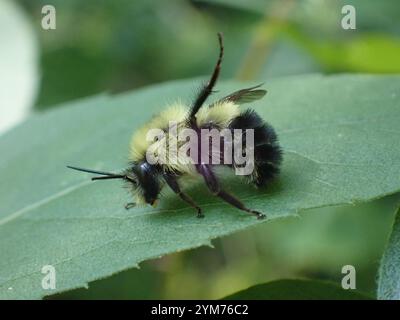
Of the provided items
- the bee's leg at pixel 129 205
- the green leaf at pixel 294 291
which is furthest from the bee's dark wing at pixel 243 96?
the green leaf at pixel 294 291

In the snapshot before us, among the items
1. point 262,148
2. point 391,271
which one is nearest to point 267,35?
point 262,148

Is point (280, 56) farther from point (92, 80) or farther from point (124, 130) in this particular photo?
point (124, 130)

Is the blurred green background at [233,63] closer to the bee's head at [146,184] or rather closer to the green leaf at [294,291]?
the green leaf at [294,291]

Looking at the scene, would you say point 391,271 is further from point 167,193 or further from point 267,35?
point 267,35

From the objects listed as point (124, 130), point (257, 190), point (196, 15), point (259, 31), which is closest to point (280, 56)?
point (259, 31)

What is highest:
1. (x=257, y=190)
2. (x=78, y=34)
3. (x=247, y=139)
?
(x=78, y=34)

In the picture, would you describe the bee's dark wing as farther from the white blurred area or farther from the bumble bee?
the white blurred area
